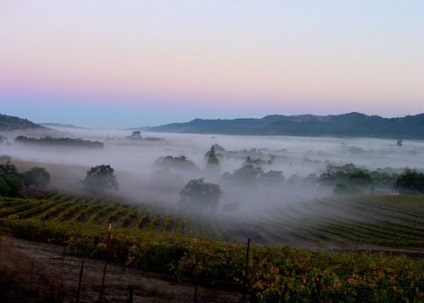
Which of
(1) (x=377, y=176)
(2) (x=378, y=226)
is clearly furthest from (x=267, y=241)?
(1) (x=377, y=176)

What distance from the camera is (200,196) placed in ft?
225

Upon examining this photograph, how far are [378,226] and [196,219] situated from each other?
23.1m

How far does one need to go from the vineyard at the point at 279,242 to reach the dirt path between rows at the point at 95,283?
777 mm

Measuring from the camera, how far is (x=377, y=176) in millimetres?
113000

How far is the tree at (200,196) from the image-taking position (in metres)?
68.4

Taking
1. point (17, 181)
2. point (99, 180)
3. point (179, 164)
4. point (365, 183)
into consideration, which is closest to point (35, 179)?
point (99, 180)

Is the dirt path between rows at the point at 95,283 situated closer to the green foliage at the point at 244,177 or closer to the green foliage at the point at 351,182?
the green foliage at the point at 351,182

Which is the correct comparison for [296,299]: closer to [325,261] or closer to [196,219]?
[325,261]

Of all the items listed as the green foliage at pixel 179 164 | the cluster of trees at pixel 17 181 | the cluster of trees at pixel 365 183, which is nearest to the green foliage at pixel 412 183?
the cluster of trees at pixel 365 183

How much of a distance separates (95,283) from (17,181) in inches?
1968

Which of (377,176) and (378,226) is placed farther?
(377,176)

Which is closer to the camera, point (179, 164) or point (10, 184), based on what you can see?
point (10, 184)

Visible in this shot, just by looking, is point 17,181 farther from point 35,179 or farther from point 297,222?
point 297,222

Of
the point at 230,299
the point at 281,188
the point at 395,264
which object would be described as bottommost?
the point at 281,188
